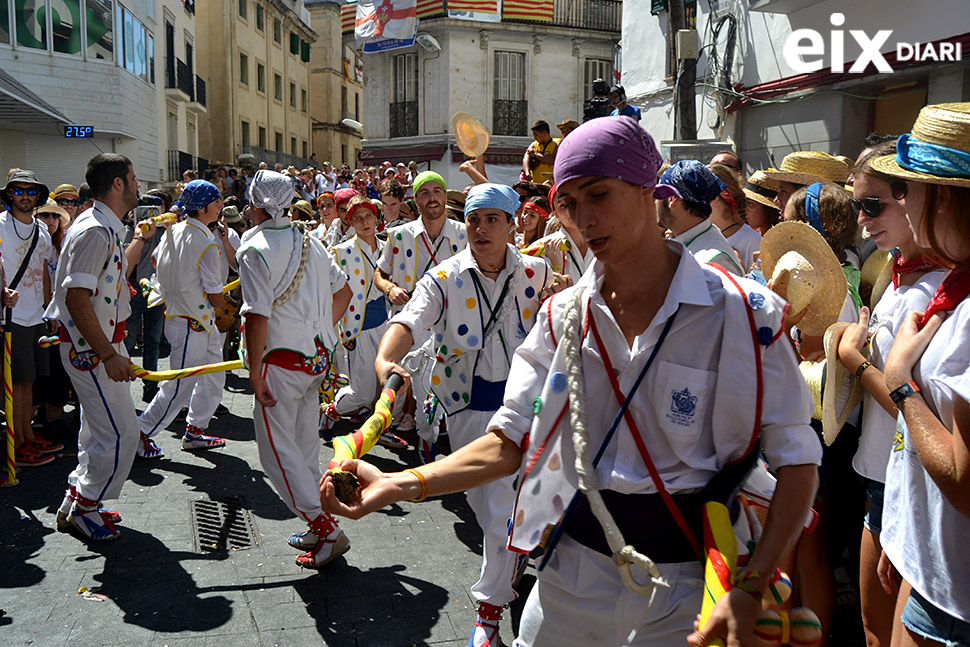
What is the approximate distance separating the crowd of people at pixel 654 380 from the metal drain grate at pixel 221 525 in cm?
50

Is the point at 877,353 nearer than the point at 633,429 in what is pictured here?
No

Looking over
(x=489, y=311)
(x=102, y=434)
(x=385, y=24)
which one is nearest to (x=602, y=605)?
(x=489, y=311)

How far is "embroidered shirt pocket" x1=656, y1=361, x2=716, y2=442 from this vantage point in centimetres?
204

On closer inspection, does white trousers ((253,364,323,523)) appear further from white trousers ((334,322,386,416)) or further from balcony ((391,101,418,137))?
balcony ((391,101,418,137))

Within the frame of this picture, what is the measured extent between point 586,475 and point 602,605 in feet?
1.20

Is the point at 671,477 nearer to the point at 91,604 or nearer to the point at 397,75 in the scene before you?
the point at 91,604

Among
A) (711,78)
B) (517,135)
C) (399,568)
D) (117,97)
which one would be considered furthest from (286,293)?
(517,135)

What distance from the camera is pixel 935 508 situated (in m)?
2.16

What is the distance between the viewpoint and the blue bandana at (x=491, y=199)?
4531 millimetres

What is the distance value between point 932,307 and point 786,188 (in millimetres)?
3384

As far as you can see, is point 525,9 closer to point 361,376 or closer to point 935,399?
point 361,376

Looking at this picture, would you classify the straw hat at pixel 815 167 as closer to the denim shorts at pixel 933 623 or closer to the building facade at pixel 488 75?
the denim shorts at pixel 933 623

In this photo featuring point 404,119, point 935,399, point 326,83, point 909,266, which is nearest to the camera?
point 935,399

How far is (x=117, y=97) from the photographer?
2533cm
